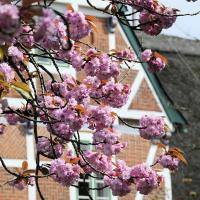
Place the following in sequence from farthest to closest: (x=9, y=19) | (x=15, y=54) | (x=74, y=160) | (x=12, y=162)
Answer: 1. (x=12, y=162)
2. (x=74, y=160)
3. (x=15, y=54)
4. (x=9, y=19)

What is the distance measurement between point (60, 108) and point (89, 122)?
752 mm

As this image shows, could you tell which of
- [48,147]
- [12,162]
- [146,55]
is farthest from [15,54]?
[12,162]

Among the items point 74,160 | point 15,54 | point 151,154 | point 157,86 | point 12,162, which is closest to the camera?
point 15,54

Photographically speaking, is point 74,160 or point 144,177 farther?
point 144,177

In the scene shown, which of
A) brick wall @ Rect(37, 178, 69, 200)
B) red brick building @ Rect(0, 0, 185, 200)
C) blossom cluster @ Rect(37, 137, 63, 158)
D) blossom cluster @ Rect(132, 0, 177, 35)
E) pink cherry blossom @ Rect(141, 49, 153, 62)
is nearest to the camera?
blossom cluster @ Rect(37, 137, 63, 158)

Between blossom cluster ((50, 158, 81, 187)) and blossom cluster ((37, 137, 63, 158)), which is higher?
blossom cluster ((50, 158, 81, 187))

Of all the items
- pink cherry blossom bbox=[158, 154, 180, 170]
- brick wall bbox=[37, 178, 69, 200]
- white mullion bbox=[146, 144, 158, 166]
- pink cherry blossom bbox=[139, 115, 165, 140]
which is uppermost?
pink cherry blossom bbox=[139, 115, 165, 140]

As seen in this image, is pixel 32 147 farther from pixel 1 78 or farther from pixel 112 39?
pixel 1 78

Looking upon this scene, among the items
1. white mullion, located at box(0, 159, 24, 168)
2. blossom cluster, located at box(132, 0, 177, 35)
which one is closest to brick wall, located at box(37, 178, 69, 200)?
white mullion, located at box(0, 159, 24, 168)

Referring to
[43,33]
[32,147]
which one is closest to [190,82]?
[32,147]

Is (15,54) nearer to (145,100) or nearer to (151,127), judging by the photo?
(151,127)

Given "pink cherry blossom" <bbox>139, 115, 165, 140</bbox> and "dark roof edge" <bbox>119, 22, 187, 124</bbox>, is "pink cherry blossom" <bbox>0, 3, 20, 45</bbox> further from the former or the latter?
"dark roof edge" <bbox>119, 22, 187, 124</bbox>

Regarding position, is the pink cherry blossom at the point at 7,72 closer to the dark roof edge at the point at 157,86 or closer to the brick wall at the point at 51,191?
the brick wall at the point at 51,191

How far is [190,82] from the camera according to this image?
21.9m
